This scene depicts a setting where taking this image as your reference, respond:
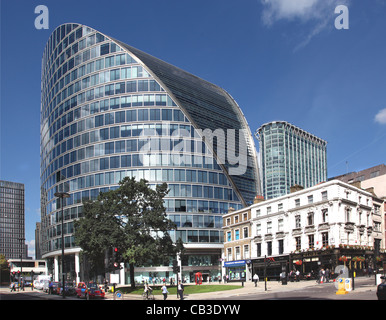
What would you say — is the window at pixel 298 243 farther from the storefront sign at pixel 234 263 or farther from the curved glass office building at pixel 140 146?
the curved glass office building at pixel 140 146

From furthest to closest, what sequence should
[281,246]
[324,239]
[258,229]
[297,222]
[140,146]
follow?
[140,146], [258,229], [281,246], [297,222], [324,239]

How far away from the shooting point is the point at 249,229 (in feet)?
246

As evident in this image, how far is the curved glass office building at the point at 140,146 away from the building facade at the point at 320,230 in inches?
1189

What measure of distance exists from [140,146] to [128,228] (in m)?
46.0

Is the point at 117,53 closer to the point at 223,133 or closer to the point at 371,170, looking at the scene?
the point at 223,133

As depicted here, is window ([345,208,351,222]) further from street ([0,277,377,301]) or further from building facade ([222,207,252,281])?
building facade ([222,207,252,281])

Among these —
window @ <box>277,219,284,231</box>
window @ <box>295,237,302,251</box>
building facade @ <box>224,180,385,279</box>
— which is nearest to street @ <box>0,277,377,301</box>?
building facade @ <box>224,180,385,279</box>

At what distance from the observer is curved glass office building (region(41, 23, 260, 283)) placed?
99.8 metres

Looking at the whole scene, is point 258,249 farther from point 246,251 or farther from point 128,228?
point 128,228

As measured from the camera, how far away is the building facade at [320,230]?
191ft

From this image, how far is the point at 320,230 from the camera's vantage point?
60.2m

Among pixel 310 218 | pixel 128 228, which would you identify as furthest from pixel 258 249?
pixel 128 228

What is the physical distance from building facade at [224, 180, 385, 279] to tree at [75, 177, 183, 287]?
1437 centimetres
